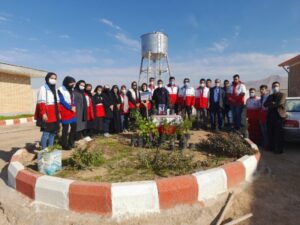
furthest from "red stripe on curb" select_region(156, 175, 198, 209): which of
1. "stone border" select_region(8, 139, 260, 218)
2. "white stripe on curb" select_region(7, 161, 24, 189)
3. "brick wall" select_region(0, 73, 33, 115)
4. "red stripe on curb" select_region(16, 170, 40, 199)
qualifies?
"brick wall" select_region(0, 73, 33, 115)

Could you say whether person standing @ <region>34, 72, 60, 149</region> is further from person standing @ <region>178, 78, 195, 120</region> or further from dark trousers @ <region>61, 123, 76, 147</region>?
person standing @ <region>178, 78, 195, 120</region>

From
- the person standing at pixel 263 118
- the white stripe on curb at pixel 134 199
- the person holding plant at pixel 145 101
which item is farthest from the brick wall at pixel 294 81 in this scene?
the white stripe on curb at pixel 134 199

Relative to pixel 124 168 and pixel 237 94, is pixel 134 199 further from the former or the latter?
pixel 237 94

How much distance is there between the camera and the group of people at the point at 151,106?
17.1 feet

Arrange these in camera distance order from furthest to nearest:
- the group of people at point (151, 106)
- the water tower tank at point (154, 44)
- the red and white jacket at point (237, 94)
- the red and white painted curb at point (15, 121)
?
the water tower tank at point (154, 44) → the red and white painted curb at point (15, 121) → the red and white jacket at point (237, 94) → the group of people at point (151, 106)

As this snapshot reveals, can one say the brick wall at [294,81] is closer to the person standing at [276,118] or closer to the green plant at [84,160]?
the person standing at [276,118]

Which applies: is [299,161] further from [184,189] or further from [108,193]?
[108,193]

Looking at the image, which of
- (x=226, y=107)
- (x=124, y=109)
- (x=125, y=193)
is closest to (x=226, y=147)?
(x=125, y=193)

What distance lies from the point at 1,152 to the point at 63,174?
11.6 ft

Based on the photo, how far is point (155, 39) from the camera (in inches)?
994

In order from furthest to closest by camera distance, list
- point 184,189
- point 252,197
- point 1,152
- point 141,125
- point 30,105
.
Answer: point 30,105, point 1,152, point 141,125, point 252,197, point 184,189

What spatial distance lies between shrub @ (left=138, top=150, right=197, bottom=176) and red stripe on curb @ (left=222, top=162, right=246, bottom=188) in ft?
1.57

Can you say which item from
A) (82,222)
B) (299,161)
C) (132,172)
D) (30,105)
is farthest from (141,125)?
(30,105)

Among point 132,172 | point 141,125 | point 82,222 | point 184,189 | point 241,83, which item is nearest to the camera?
point 82,222
